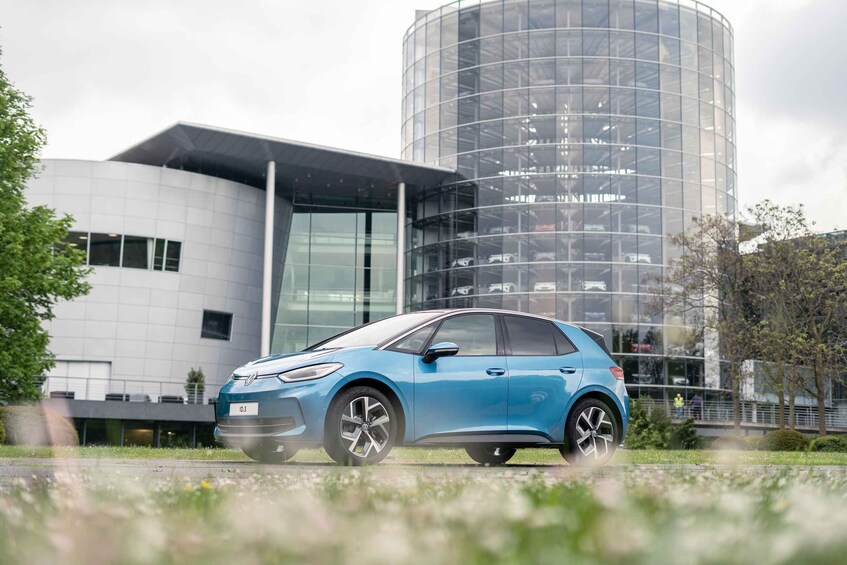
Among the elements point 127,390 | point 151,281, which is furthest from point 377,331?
point 151,281

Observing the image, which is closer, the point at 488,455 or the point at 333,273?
the point at 488,455

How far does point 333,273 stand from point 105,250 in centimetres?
1186

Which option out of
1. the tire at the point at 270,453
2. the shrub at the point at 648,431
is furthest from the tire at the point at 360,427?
the shrub at the point at 648,431

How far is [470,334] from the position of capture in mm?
9586

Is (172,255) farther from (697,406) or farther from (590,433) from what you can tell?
(590,433)

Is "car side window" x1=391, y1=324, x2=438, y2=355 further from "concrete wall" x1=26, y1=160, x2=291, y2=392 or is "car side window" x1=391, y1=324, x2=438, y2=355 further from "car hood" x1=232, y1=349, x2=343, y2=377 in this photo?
"concrete wall" x1=26, y1=160, x2=291, y2=392

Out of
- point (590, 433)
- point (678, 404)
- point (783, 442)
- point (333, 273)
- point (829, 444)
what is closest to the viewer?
point (590, 433)

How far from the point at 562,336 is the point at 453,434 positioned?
5.91 ft

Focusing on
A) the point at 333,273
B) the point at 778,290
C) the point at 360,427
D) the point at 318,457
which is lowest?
the point at 318,457

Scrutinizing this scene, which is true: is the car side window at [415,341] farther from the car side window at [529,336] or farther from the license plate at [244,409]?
the license plate at [244,409]

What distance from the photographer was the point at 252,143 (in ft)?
145

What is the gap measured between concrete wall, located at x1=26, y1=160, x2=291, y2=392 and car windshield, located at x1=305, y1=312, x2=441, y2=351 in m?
34.9

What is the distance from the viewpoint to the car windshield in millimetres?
9211

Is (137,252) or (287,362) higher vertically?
(137,252)
